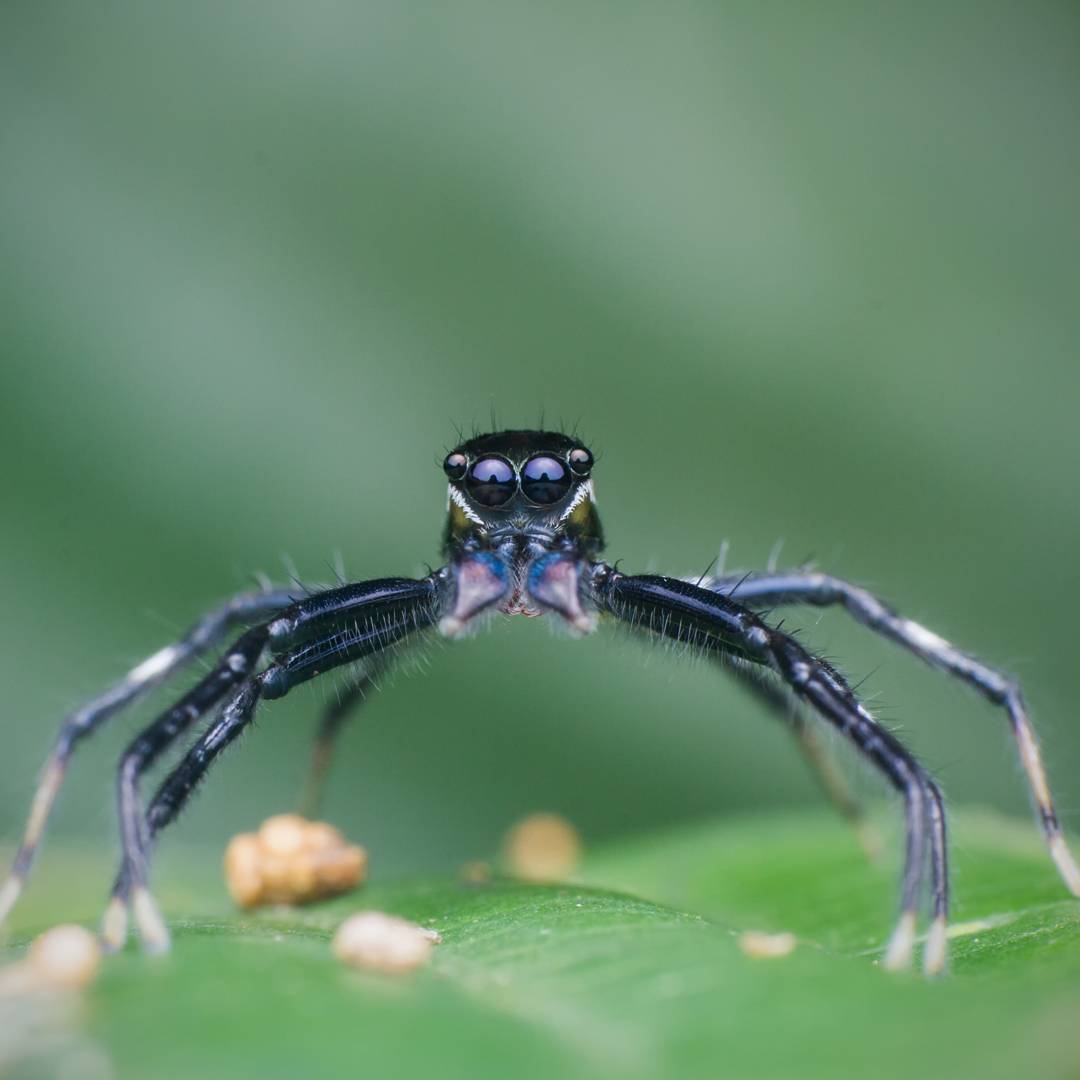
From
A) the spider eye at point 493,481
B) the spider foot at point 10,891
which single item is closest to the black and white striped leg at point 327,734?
the spider eye at point 493,481

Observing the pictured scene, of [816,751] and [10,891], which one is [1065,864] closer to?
[816,751]

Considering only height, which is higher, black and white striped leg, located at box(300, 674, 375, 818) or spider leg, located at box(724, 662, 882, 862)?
black and white striped leg, located at box(300, 674, 375, 818)

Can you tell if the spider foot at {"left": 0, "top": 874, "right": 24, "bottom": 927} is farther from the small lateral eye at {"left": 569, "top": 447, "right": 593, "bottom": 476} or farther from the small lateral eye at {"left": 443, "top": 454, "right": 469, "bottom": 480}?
the small lateral eye at {"left": 569, "top": 447, "right": 593, "bottom": 476}

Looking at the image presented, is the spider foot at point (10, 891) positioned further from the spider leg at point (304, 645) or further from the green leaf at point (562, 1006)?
the spider leg at point (304, 645)

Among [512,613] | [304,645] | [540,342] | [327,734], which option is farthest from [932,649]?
[540,342]

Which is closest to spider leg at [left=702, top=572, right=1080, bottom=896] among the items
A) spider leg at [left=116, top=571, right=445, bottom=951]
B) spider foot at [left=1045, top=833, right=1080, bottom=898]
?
spider foot at [left=1045, top=833, right=1080, bottom=898]

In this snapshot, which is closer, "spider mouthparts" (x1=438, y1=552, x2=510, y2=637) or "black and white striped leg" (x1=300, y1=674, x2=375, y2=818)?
"spider mouthparts" (x1=438, y1=552, x2=510, y2=637)
